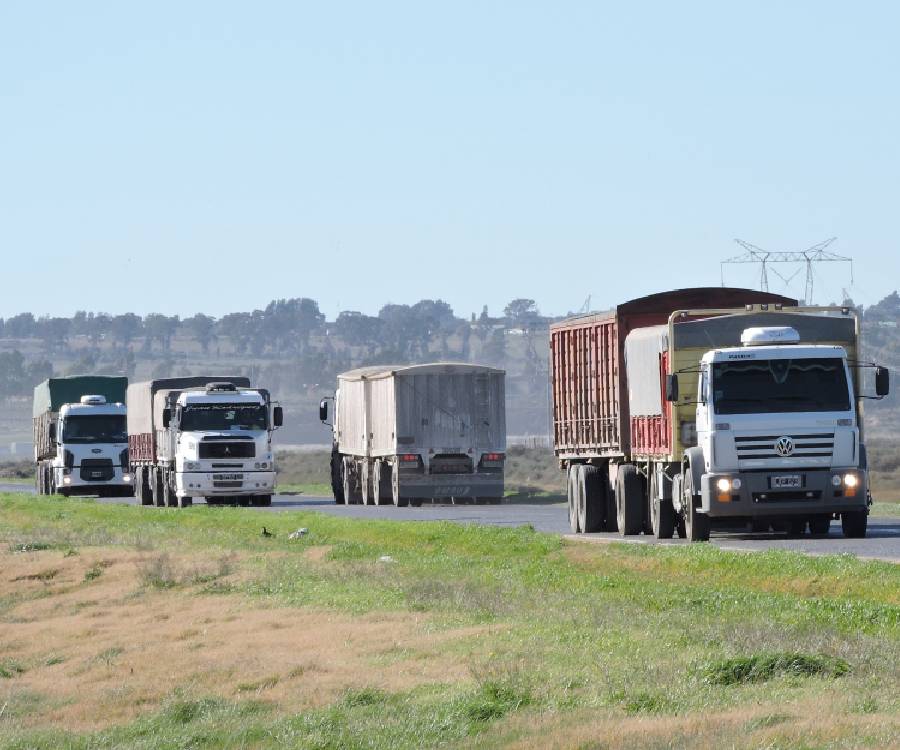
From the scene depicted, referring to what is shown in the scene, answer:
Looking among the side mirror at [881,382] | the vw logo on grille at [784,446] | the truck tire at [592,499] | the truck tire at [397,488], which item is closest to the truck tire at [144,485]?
the truck tire at [397,488]

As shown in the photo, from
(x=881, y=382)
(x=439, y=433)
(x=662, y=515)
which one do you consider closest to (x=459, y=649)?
(x=881, y=382)

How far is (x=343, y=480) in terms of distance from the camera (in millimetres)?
58188

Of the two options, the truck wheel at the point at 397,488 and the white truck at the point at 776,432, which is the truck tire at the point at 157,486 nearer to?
the truck wheel at the point at 397,488

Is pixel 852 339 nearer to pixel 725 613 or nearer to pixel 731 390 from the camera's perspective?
pixel 731 390

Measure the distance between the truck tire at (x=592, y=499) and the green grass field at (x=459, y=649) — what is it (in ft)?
10.3

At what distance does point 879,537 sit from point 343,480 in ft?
97.8

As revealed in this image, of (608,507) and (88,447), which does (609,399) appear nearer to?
(608,507)

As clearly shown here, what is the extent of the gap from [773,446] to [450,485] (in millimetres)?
24857

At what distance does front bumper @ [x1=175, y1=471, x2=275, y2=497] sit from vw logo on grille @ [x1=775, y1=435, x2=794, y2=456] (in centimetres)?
2555

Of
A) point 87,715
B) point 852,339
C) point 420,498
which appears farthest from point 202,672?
point 420,498

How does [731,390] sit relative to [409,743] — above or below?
above

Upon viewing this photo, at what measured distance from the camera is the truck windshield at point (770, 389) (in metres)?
28.0

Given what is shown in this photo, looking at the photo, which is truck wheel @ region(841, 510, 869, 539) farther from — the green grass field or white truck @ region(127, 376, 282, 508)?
white truck @ region(127, 376, 282, 508)

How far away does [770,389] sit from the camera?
28078 mm
